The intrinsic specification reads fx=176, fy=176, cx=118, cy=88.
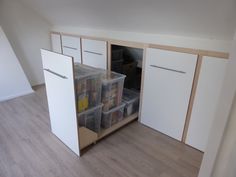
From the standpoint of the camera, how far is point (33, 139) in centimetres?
191

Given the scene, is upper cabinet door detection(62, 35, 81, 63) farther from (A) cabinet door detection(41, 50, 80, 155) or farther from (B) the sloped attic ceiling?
(A) cabinet door detection(41, 50, 80, 155)

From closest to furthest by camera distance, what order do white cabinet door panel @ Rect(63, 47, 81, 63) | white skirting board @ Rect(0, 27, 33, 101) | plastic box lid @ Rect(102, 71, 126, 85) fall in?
plastic box lid @ Rect(102, 71, 126, 85) → white skirting board @ Rect(0, 27, 33, 101) → white cabinet door panel @ Rect(63, 47, 81, 63)

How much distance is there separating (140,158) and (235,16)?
1.38 meters

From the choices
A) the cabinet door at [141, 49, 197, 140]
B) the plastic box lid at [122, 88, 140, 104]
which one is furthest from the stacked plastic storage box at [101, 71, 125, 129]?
the cabinet door at [141, 49, 197, 140]

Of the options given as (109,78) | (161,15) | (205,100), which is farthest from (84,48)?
(205,100)

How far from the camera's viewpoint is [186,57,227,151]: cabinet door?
148cm

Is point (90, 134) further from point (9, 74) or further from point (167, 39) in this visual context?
point (9, 74)

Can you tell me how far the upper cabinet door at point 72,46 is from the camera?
2.84m

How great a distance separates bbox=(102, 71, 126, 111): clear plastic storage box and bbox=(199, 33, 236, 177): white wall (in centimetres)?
129

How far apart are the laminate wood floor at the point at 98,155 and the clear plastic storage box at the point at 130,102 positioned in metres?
0.17

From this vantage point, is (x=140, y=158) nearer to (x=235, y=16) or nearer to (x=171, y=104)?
(x=171, y=104)

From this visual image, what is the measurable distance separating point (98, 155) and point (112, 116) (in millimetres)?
489

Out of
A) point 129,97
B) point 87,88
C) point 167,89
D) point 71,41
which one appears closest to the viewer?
point 87,88

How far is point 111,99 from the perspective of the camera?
78.0 inches
